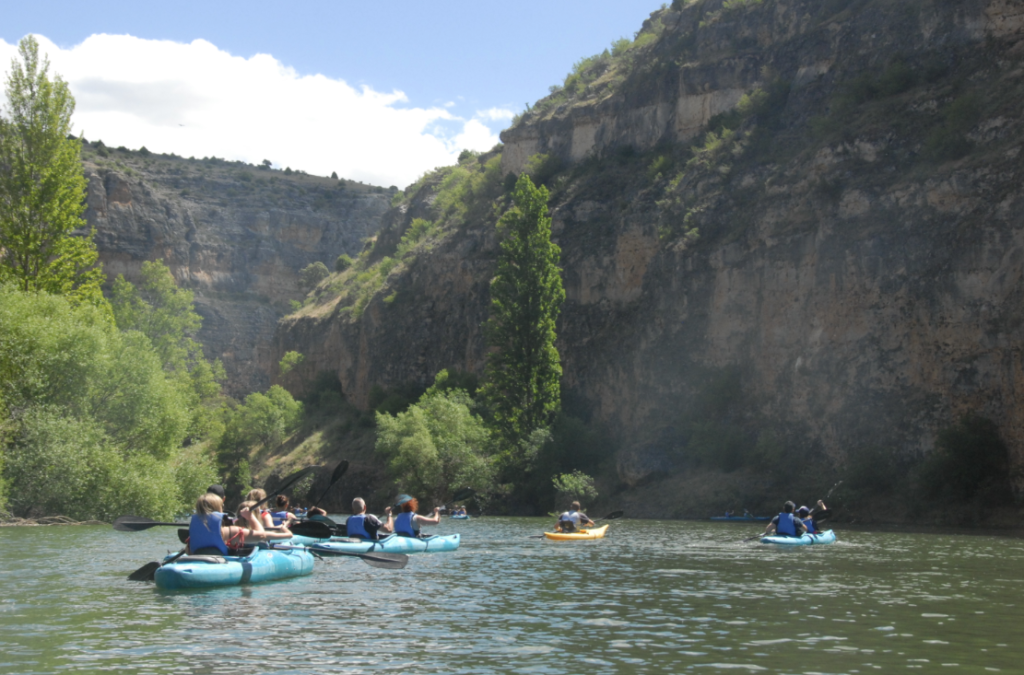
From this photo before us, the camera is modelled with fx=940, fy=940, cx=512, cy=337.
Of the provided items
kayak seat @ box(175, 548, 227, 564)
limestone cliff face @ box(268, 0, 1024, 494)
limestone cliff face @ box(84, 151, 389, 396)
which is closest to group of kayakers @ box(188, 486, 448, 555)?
kayak seat @ box(175, 548, 227, 564)

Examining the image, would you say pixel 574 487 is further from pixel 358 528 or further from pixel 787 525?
pixel 358 528

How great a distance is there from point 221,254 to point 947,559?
99402mm

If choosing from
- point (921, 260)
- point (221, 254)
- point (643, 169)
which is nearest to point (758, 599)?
point (921, 260)

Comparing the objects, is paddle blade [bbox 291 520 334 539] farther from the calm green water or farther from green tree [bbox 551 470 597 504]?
green tree [bbox 551 470 597 504]

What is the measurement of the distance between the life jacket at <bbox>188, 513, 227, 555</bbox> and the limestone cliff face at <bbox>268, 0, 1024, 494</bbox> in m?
27.0

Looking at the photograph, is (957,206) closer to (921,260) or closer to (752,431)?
(921,260)

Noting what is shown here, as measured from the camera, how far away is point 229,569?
560 inches

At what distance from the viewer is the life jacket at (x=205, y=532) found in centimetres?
1426

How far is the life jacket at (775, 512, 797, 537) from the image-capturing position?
23922 millimetres

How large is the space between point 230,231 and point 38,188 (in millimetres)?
80016

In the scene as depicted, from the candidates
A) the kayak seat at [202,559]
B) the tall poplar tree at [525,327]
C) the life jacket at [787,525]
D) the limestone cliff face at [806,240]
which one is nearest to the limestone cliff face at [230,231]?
the limestone cliff face at [806,240]

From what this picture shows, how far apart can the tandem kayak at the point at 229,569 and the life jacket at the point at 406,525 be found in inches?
237

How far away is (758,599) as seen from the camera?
44.9 ft

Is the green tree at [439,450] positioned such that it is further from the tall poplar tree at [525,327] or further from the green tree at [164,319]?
Answer: the green tree at [164,319]
